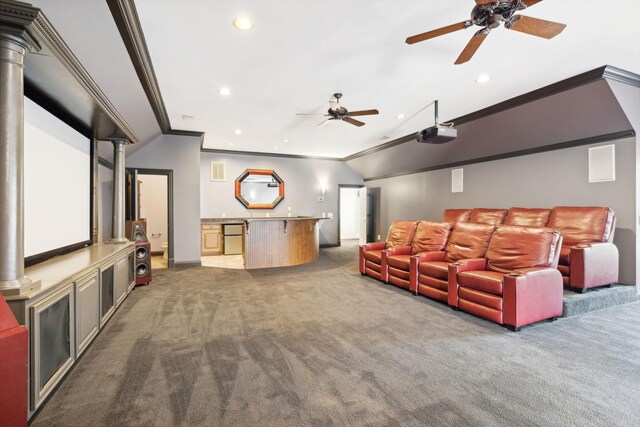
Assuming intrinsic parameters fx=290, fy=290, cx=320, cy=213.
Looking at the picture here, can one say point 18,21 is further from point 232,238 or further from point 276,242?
point 232,238

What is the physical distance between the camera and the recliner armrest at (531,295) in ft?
9.28

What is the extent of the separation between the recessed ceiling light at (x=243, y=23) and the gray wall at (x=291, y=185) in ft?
18.4

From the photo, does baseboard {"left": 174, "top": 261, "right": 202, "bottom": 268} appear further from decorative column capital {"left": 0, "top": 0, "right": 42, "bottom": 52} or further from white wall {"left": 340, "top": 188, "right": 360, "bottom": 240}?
white wall {"left": 340, "top": 188, "right": 360, "bottom": 240}

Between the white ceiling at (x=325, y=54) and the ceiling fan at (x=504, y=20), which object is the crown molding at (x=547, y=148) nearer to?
the white ceiling at (x=325, y=54)

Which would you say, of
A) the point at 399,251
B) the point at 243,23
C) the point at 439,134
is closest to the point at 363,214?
the point at 399,251

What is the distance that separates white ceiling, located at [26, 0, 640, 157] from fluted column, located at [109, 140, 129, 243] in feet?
1.58

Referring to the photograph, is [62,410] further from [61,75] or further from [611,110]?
[611,110]

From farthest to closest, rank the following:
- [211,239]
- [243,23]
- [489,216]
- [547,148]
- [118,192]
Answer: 1. [211,239]
2. [489,216]
3. [547,148]
4. [118,192]
5. [243,23]

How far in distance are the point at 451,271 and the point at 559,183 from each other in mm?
3043

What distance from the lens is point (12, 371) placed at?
1.41 m

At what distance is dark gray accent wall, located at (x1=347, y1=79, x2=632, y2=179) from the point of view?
3844mm

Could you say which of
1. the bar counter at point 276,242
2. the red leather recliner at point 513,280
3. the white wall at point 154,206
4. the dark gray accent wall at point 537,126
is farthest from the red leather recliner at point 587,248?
the white wall at point 154,206

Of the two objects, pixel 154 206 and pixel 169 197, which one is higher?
pixel 169 197

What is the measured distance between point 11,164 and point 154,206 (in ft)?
21.9
